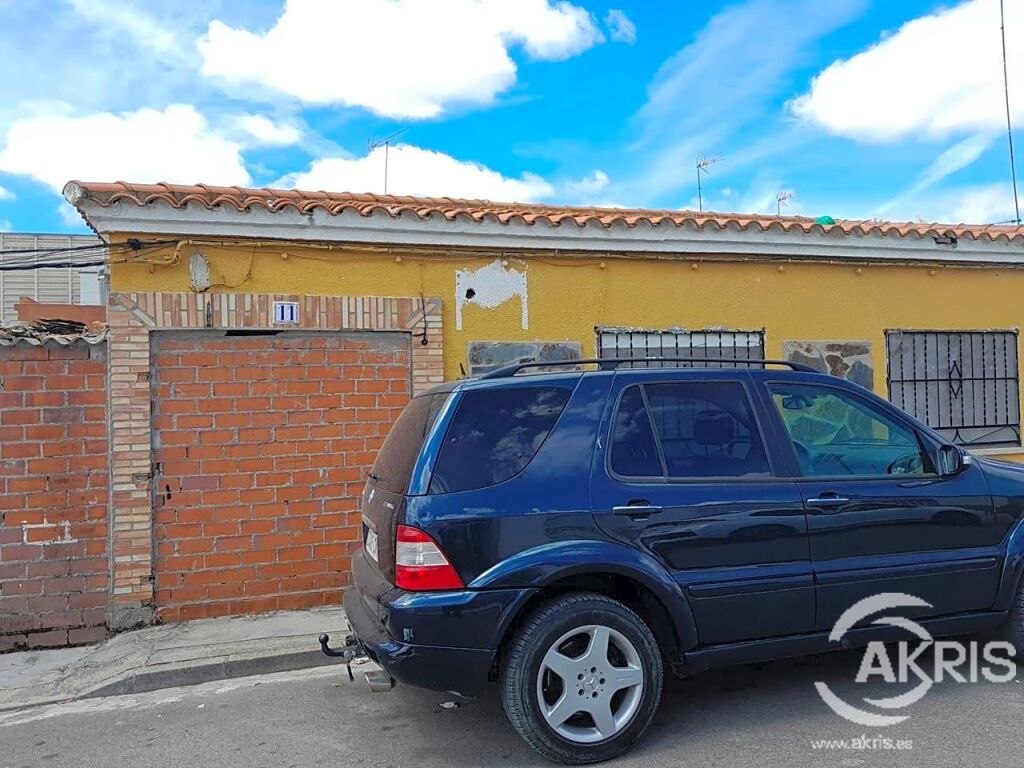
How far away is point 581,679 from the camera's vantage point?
339 cm

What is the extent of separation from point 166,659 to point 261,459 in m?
1.61

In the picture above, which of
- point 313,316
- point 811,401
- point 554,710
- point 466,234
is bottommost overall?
point 554,710

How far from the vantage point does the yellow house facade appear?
592cm

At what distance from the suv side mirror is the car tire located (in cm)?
191

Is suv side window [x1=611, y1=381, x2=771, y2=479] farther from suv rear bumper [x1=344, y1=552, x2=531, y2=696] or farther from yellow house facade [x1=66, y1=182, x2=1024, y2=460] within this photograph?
yellow house facade [x1=66, y1=182, x2=1024, y2=460]

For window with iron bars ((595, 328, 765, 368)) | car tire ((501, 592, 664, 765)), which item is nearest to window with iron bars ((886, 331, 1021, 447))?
window with iron bars ((595, 328, 765, 368))

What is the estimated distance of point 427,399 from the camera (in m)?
3.89

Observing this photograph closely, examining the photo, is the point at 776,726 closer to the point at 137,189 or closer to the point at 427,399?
the point at 427,399

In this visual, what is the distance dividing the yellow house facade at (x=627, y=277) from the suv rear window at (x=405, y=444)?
2.50 m

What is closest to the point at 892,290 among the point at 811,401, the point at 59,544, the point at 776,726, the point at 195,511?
the point at 811,401

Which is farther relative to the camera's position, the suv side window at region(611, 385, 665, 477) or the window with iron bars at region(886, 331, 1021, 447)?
the window with iron bars at region(886, 331, 1021, 447)

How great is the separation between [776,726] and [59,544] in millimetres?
4947

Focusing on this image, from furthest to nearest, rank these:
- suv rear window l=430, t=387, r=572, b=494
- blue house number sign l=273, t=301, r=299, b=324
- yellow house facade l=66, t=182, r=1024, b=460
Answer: blue house number sign l=273, t=301, r=299, b=324 → yellow house facade l=66, t=182, r=1024, b=460 → suv rear window l=430, t=387, r=572, b=494

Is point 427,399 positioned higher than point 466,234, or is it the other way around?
point 466,234
